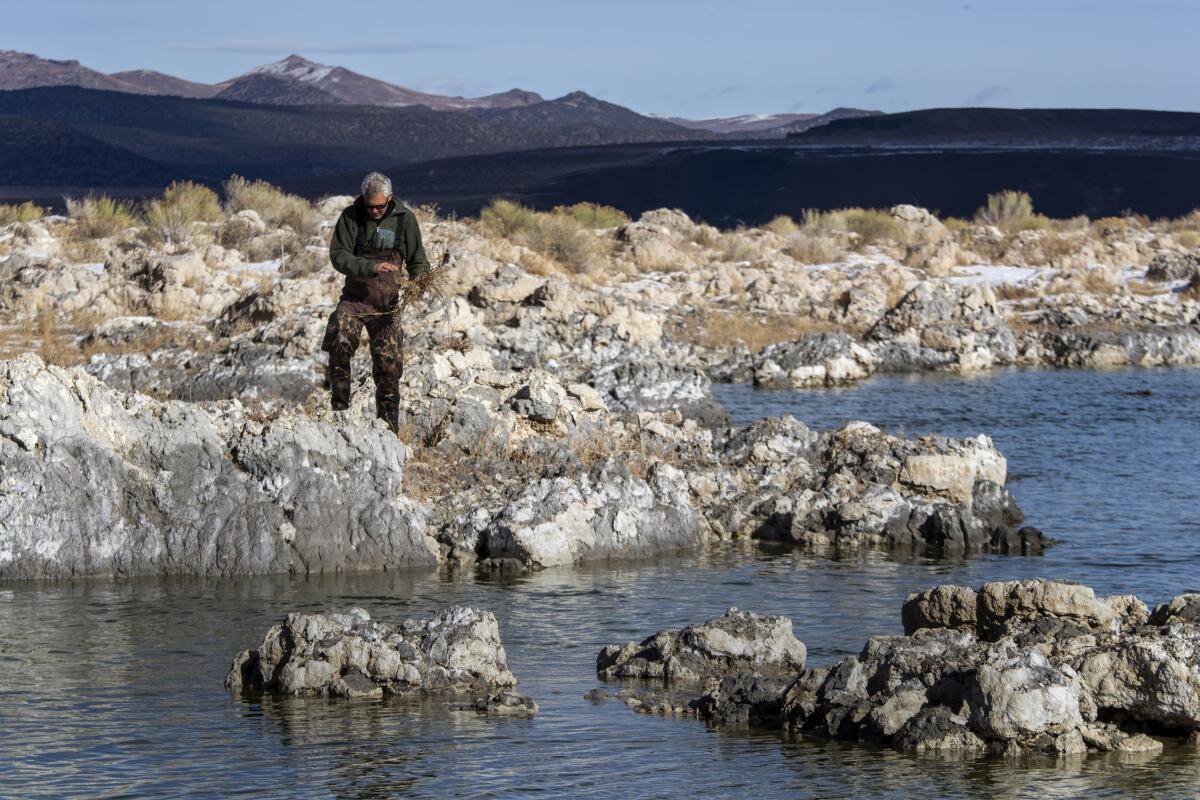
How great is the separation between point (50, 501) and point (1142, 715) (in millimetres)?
7039

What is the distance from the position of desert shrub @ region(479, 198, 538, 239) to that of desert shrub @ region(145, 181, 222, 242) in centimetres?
602

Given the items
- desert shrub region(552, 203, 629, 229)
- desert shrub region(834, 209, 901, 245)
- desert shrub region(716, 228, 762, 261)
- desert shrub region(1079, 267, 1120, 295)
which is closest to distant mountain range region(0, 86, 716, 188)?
desert shrub region(552, 203, 629, 229)

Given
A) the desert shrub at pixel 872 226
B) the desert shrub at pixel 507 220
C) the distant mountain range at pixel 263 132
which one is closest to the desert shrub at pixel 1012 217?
the desert shrub at pixel 872 226

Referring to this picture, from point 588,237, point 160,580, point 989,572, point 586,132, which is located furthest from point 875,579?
point 586,132

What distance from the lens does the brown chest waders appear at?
39.9ft

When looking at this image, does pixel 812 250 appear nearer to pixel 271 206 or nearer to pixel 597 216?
pixel 597 216

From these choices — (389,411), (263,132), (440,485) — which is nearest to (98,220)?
(440,485)

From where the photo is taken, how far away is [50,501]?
36.9ft

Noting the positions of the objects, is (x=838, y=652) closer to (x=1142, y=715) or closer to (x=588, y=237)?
(x=1142, y=715)

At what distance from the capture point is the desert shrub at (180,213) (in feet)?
99.9

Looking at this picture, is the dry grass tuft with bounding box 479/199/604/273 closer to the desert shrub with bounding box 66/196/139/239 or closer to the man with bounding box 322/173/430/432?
the desert shrub with bounding box 66/196/139/239

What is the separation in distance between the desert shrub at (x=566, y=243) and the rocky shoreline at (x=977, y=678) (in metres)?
24.6

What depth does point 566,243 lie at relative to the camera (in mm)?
33875

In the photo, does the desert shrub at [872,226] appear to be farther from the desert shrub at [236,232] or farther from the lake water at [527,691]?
the lake water at [527,691]
